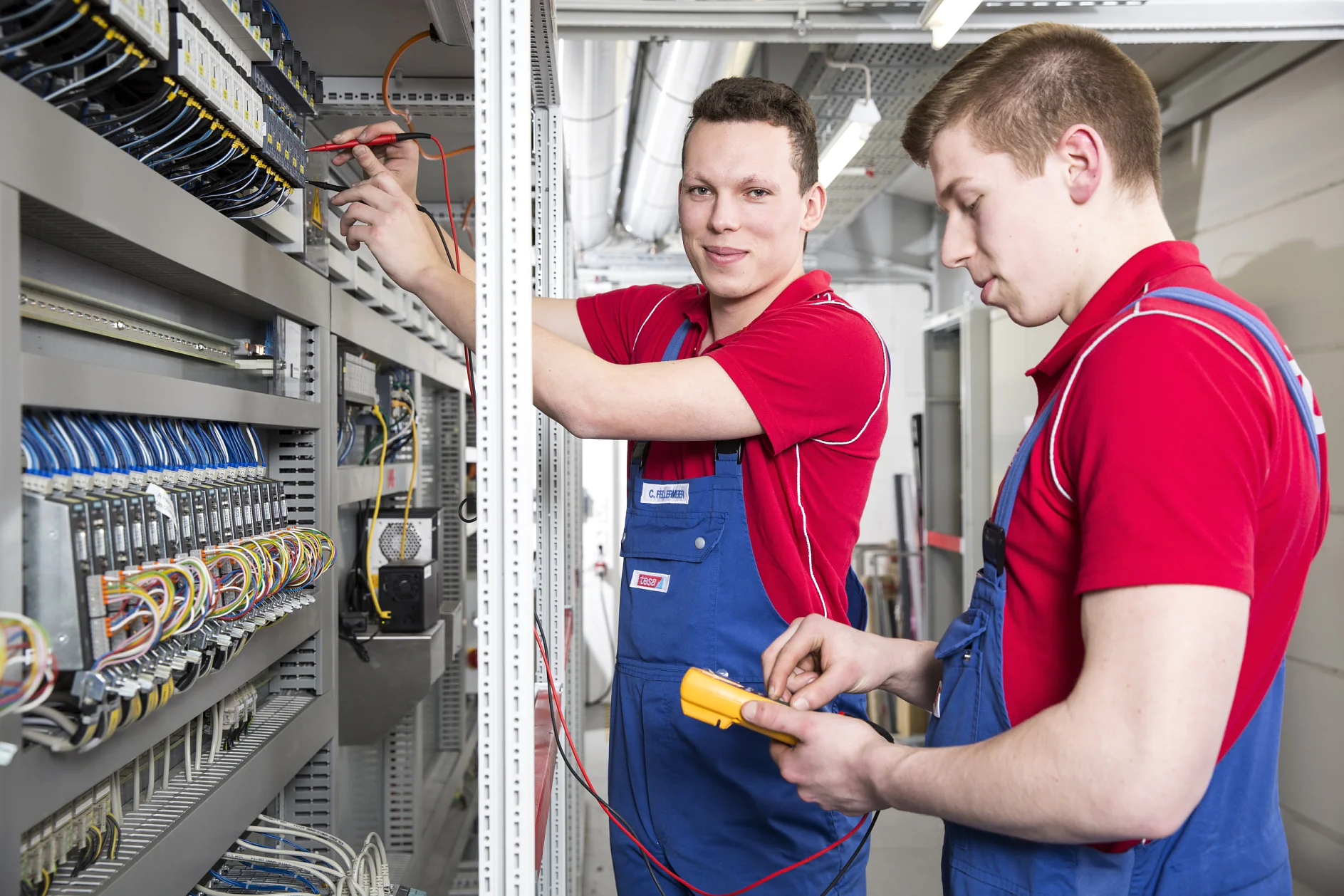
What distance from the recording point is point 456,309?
3.56 ft

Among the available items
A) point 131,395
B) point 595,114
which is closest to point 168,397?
point 131,395

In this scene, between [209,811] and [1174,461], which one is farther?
[209,811]

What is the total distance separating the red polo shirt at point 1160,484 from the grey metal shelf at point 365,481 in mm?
1704

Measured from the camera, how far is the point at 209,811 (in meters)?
1.40

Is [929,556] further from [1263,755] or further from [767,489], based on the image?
[1263,755]

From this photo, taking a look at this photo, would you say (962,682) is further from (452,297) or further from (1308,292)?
(1308,292)

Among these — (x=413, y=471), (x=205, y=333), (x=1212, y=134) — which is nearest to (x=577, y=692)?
(x=413, y=471)

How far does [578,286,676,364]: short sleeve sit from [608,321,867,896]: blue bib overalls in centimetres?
36

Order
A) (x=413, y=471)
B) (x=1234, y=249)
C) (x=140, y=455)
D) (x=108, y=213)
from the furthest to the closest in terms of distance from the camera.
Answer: (x=1234, y=249), (x=413, y=471), (x=140, y=455), (x=108, y=213)

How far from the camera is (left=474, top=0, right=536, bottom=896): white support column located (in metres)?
0.96

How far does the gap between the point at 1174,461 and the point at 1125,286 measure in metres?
0.24

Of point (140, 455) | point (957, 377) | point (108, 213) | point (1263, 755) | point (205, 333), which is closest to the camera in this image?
point (1263, 755)

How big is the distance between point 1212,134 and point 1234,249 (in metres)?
0.53

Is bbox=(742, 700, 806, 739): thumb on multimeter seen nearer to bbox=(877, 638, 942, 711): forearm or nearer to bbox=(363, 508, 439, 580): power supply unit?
bbox=(877, 638, 942, 711): forearm
